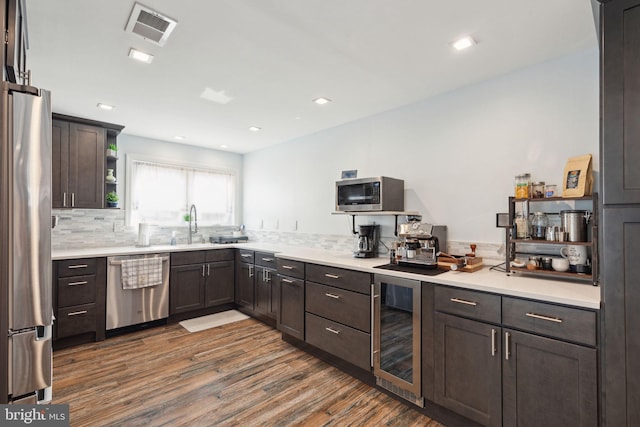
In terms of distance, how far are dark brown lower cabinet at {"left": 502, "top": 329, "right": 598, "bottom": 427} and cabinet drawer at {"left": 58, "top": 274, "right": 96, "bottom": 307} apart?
3.73 meters

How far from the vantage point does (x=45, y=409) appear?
4.11 ft

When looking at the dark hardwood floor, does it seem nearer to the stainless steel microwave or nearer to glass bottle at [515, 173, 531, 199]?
the stainless steel microwave

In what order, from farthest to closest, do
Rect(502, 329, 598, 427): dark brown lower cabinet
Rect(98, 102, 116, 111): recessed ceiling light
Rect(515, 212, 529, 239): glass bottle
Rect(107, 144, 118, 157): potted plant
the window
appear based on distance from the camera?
the window → Rect(107, 144, 118, 157): potted plant → Rect(98, 102, 116, 111): recessed ceiling light → Rect(515, 212, 529, 239): glass bottle → Rect(502, 329, 598, 427): dark brown lower cabinet

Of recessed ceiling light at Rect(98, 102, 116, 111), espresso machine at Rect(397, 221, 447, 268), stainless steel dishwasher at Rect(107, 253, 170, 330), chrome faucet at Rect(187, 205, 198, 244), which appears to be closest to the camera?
espresso machine at Rect(397, 221, 447, 268)

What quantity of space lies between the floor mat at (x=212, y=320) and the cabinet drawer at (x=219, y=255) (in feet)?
2.38

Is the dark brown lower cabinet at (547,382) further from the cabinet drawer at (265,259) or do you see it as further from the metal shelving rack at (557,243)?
the cabinet drawer at (265,259)

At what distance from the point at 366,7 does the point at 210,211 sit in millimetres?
3964

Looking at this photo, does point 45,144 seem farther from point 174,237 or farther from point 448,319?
point 174,237

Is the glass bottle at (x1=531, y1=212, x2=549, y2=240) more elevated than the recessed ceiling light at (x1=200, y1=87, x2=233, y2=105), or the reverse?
the recessed ceiling light at (x1=200, y1=87, x2=233, y2=105)

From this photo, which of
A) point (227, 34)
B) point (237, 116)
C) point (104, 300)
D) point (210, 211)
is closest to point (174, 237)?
point (210, 211)

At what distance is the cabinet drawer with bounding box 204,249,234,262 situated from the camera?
4.07 m

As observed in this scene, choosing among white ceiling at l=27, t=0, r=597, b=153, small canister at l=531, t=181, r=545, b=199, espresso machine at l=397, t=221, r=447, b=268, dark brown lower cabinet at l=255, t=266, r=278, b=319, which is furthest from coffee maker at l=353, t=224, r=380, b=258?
small canister at l=531, t=181, r=545, b=199

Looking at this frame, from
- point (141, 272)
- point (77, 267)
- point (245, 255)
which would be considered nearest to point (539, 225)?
point (245, 255)


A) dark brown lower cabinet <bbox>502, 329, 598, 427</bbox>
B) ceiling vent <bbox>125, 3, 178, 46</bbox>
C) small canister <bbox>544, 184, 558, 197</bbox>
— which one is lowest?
dark brown lower cabinet <bbox>502, 329, 598, 427</bbox>
